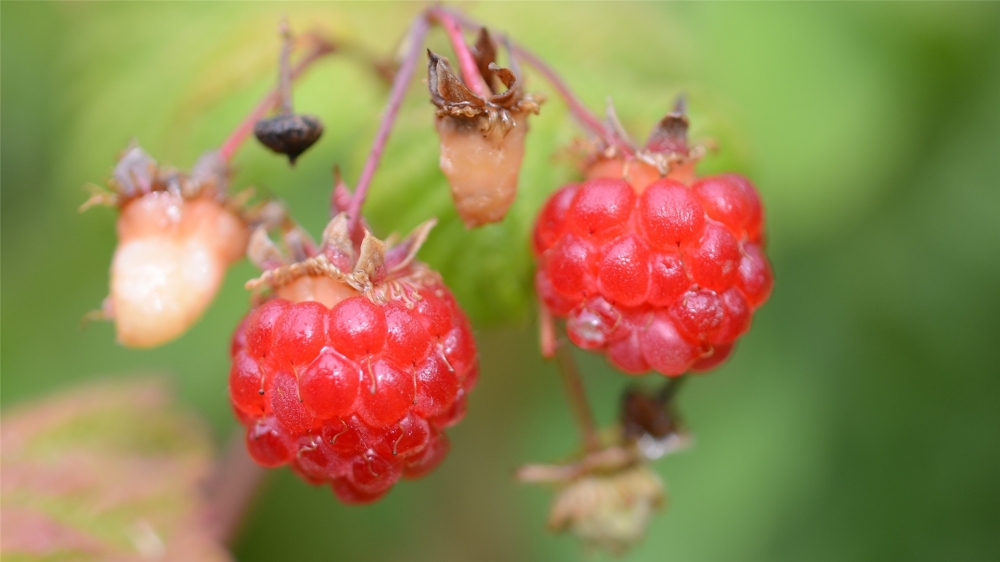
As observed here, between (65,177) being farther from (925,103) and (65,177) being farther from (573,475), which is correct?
(925,103)

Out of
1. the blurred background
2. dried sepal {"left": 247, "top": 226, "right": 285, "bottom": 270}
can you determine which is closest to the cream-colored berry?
dried sepal {"left": 247, "top": 226, "right": 285, "bottom": 270}

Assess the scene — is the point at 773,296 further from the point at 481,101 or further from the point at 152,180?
the point at 152,180

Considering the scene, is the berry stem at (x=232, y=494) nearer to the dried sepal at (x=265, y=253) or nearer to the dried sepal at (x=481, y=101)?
the dried sepal at (x=265, y=253)

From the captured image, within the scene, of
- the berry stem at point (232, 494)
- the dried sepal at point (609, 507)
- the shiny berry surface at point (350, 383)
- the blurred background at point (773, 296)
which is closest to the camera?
the shiny berry surface at point (350, 383)

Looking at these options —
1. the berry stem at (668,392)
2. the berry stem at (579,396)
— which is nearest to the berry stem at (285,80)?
the berry stem at (579,396)

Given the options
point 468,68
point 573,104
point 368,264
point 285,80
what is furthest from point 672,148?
point 285,80
